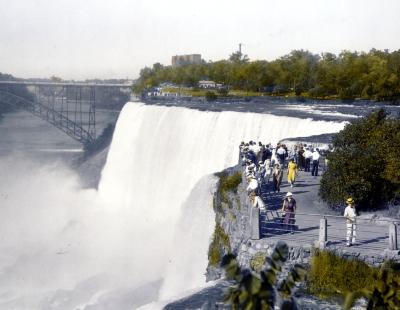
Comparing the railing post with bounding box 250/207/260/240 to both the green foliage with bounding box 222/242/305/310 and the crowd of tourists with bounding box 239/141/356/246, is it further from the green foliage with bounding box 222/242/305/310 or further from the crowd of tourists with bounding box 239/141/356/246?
the green foliage with bounding box 222/242/305/310

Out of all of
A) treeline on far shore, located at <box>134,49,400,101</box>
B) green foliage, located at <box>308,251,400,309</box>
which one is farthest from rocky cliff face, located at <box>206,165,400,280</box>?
treeline on far shore, located at <box>134,49,400,101</box>

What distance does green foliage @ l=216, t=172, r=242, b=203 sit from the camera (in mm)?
13750

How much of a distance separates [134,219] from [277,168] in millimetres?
16288

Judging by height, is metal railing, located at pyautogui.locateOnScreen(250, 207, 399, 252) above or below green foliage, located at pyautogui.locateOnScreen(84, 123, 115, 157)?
above

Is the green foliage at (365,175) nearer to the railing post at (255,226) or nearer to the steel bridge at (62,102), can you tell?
the railing post at (255,226)

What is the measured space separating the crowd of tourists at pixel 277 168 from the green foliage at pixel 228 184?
0.35 meters

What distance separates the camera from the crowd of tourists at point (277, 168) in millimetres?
10586

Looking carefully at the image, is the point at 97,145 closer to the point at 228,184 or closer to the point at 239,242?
the point at 228,184

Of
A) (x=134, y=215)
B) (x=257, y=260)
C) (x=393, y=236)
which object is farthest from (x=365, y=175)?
(x=134, y=215)

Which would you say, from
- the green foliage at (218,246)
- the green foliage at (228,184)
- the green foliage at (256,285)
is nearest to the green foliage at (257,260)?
the green foliage at (218,246)

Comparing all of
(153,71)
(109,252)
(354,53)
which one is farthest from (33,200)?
(153,71)

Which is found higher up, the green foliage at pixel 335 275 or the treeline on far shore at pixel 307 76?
the treeline on far shore at pixel 307 76

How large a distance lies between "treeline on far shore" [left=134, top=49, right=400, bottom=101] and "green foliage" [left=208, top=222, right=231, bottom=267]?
1400 inches

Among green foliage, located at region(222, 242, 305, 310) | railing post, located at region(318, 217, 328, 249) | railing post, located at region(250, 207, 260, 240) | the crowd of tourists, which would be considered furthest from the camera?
the crowd of tourists
